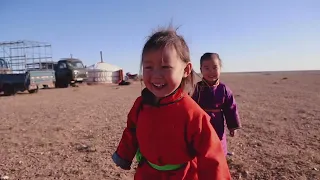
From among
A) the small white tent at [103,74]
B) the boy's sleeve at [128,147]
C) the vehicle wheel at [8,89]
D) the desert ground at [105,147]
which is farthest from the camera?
the small white tent at [103,74]

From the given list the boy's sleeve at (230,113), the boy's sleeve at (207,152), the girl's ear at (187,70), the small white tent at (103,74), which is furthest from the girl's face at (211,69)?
the small white tent at (103,74)

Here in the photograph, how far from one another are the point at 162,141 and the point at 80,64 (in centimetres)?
2338

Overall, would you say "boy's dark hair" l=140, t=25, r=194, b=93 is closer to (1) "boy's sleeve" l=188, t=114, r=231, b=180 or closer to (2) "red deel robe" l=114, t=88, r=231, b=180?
(2) "red deel robe" l=114, t=88, r=231, b=180

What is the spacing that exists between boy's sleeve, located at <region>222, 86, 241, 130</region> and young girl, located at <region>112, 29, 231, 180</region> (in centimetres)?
171

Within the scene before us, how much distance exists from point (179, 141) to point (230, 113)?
6.11 ft

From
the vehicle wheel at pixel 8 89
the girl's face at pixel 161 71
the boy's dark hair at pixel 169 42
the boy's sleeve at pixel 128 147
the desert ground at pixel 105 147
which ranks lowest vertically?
the desert ground at pixel 105 147

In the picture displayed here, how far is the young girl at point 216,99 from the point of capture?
3.58 metres

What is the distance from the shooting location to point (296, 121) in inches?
289

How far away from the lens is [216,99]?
3596 millimetres

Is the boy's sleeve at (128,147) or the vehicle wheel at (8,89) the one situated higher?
the boy's sleeve at (128,147)

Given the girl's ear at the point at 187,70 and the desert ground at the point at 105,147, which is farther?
the desert ground at the point at 105,147

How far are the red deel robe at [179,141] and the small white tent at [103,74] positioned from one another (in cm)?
2927

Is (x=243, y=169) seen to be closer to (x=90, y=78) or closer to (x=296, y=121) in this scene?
(x=296, y=121)

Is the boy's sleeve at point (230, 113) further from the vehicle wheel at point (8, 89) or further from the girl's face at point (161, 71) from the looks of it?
the vehicle wheel at point (8, 89)
